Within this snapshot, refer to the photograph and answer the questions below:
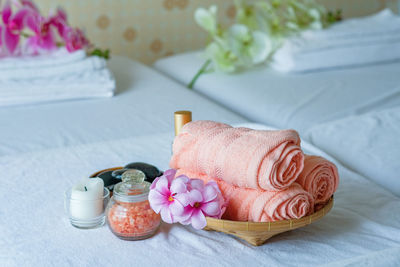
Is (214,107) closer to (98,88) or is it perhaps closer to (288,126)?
(288,126)

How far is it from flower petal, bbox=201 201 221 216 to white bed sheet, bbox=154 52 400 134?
0.81 meters

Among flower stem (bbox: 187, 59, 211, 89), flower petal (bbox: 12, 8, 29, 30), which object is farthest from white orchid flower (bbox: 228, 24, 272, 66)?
flower petal (bbox: 12, 8, 29, 30)

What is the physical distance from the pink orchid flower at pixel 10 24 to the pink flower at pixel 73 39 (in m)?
0.14

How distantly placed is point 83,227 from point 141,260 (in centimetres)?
14

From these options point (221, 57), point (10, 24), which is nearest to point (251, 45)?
point (221, 57)

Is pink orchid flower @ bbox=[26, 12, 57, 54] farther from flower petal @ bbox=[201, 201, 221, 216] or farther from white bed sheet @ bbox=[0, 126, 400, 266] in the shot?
flower petal @ bbox=[201, 201, 221, 216]

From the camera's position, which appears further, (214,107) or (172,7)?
(172,7)

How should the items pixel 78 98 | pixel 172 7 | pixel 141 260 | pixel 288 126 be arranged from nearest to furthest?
pixel 141 260, pixel 288 126, pixel 78 98, pixel 172 7

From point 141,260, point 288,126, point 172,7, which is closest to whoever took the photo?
point 141,260

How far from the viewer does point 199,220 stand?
690 mm

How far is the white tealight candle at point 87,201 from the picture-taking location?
77 cm

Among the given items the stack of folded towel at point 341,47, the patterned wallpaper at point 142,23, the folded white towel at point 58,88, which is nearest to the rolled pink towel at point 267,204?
the folded white towel at point 58,88

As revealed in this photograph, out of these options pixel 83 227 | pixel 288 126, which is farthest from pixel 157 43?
pixel 83 227

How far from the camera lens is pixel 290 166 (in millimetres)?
705
